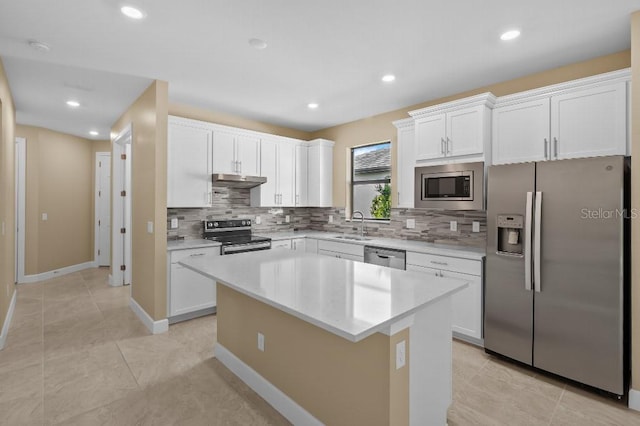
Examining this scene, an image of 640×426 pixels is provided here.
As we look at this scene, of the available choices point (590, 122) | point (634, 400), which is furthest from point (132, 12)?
point (634, 400)

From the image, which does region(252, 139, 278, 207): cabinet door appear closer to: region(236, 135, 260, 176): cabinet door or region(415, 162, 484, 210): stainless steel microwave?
region(236, 135, 260, 176): cabinet door

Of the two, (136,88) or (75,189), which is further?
(75,189)

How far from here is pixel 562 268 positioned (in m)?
2.52

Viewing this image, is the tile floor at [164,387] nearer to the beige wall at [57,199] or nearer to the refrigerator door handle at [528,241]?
the refrigerator door handle at [528,241]

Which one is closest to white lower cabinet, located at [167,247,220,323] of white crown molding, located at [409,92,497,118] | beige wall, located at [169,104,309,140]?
beige wall, located at [169,104,309,140]

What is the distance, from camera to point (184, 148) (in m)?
3.94

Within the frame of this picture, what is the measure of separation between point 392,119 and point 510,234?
2353 mm

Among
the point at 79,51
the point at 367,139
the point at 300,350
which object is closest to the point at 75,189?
the point at 79,51

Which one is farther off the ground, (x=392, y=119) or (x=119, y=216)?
(x=392, y=119)

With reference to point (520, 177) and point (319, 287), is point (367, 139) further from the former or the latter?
point (319, 287)

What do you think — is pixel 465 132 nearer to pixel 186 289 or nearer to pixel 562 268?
pixel 562 268

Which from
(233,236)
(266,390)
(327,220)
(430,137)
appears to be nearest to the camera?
(266,390)

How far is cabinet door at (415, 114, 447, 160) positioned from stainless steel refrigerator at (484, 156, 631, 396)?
2.43 feet

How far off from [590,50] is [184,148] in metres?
4.19
